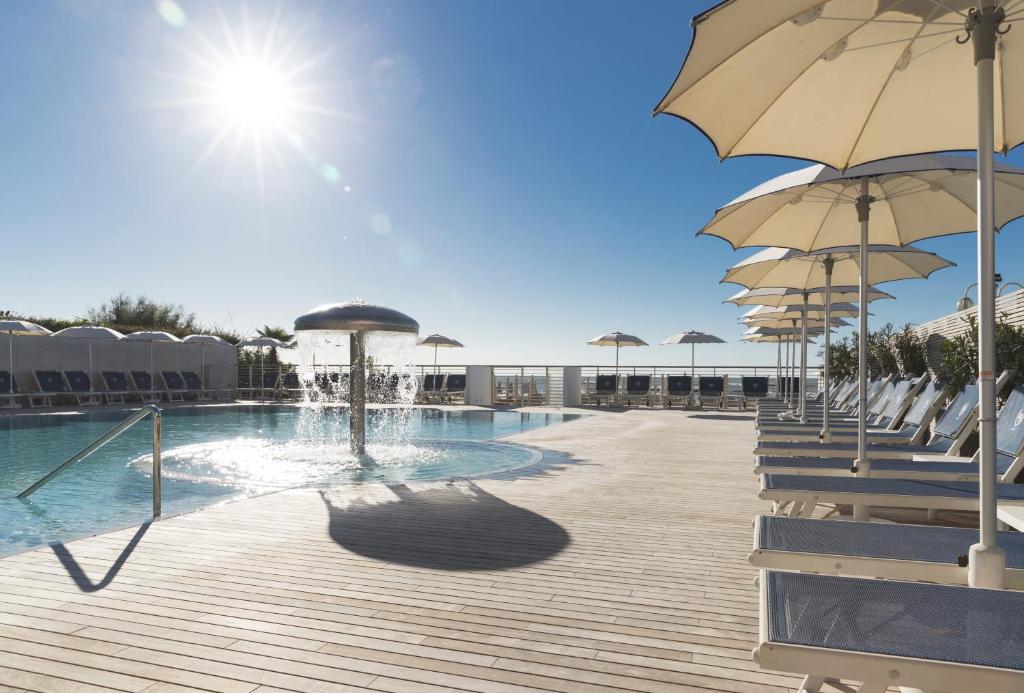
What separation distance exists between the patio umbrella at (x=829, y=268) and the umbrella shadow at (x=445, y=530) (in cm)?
211

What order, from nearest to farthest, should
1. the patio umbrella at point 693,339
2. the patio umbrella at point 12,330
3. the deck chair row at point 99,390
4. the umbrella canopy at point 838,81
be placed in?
the umbrella canopy at point 838,81
the patio umbrella at point 12,330
the deck chair row at point 99,390
the patio umbrella at point 693,339

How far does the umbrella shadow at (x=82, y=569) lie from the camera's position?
297cm

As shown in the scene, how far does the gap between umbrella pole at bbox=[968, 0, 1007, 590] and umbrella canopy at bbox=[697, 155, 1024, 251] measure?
1.45 metres

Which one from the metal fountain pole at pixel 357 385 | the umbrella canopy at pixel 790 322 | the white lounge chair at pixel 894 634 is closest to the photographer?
the white lounge chair at pixel 894 634

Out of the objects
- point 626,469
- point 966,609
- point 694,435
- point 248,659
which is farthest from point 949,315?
point 248,659

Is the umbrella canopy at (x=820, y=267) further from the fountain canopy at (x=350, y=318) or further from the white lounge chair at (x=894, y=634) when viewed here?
the white lounge chair at (x=894, y=634)

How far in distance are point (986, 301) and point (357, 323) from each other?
6111mm

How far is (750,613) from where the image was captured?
2646mm

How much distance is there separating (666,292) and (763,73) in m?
28.7

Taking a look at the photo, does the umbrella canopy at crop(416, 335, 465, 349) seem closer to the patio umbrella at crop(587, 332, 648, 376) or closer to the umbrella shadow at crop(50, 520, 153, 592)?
the patio umbrella at crop(587, 332, 648, 376)

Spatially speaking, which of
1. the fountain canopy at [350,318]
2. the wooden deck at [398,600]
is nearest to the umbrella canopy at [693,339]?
the fountain canopy at [350,318]

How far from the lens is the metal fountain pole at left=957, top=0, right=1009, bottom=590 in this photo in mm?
1864

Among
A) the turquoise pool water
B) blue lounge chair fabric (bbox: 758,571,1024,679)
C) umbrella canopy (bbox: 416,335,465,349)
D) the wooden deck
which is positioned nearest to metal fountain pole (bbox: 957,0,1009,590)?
blue lounge chair fabric (bbox: 758,571,1024,679)

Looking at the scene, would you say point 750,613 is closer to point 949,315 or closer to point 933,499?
point 933,499
